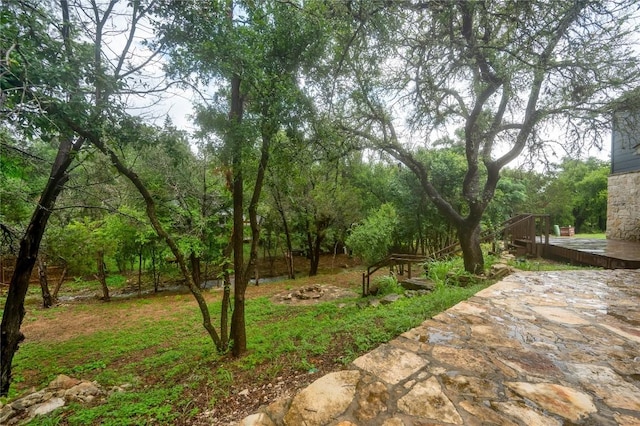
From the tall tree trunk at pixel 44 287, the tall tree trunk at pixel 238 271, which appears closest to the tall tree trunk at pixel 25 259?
the tall tree trunk at pixel 238 271

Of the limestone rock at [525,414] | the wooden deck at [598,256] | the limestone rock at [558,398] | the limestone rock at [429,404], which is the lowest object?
the limestone rock at [429,404]

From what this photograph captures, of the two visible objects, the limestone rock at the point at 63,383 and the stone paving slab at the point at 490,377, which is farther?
the limestone rock at the point at 63,383

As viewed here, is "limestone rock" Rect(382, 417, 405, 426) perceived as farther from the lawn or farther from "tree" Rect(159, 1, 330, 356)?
"tree" Rect(159, 1, 330, 356)

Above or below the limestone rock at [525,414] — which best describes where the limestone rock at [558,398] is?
above

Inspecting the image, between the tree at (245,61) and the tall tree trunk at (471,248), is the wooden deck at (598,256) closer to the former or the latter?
the tall tree trunk at (471,248)

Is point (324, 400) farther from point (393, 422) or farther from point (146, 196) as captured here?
point (146, 196)

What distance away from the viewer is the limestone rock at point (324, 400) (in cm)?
140

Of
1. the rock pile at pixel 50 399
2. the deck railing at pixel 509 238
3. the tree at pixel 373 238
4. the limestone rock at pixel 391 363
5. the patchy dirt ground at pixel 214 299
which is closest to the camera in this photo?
the limestone rock at pixel 391 363

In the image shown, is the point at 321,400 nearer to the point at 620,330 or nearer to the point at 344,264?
the point at 620,330

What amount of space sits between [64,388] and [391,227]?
8.44m

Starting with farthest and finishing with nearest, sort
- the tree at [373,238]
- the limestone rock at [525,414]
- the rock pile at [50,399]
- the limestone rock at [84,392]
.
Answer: the tree at [373,238] < the limestone rock at [84,392] < the rock pile at [50,399] < the limestone rock at [525,414]

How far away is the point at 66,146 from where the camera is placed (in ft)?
12.7

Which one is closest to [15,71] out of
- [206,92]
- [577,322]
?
[206,92]

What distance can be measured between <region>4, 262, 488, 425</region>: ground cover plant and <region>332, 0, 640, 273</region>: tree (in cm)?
271
